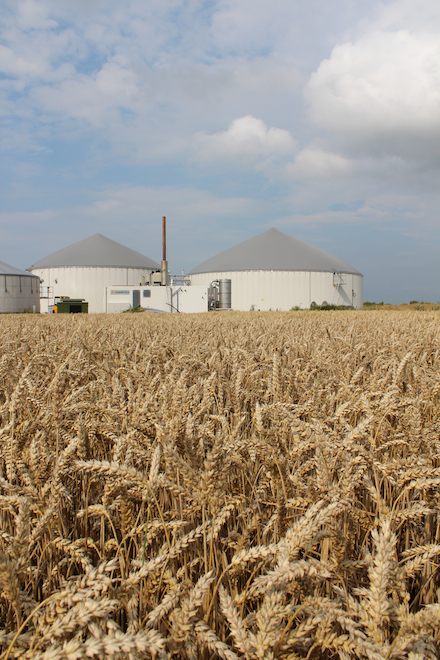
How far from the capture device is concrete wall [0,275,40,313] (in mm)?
42812

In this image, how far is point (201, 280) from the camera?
169 ft

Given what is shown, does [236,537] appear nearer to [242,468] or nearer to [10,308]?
[242,468]

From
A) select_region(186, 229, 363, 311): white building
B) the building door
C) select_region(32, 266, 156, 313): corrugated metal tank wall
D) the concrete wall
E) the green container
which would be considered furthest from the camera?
select_region(32, 266, 156, 313): corrugated metal tank wall

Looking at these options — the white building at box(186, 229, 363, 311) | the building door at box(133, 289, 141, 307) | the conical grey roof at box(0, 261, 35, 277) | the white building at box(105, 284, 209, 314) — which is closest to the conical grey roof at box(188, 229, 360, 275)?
the white building at box(186, 229, 363, 311)

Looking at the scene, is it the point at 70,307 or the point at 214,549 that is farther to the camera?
the point at 70,307

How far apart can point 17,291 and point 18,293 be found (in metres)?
0.24

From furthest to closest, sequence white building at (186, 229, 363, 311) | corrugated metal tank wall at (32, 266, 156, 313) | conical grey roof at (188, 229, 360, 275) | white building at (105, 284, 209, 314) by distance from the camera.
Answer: corrugated metal tank wall at (32, 266, 156, 313)
conical grey roof at (188, 229, 360, 275)
white building at (186, 229, 363, 311)
white building at (105, 284, 209, 314)

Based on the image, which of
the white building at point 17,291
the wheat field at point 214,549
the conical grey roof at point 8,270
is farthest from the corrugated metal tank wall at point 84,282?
the wheat field at point 214,549

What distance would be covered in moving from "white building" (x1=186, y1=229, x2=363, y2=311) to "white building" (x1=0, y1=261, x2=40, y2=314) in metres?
19.0

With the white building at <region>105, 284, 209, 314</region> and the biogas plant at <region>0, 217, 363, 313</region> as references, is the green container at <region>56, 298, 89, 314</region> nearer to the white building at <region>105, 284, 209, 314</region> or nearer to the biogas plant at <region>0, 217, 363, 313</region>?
the biogas plant at <region>0, 217, 363, 313</region>

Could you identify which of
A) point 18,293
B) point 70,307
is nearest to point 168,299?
point 70,307

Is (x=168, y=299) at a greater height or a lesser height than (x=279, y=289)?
lesser

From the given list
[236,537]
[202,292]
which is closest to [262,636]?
[236,537]

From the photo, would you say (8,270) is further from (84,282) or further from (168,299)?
(168,299)
